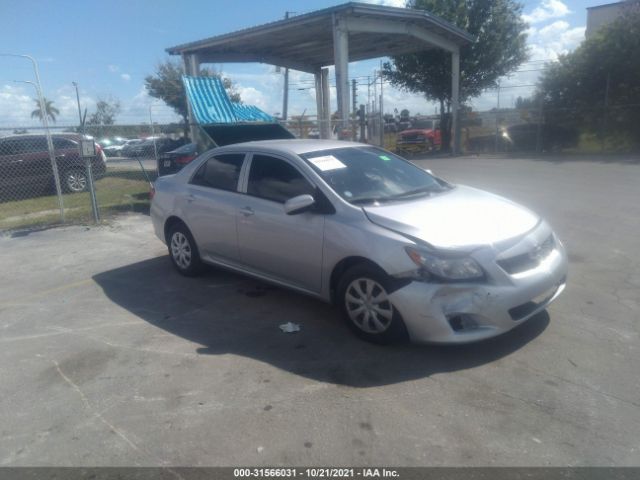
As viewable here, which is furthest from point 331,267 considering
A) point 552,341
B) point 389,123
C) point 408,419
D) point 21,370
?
point 389,123

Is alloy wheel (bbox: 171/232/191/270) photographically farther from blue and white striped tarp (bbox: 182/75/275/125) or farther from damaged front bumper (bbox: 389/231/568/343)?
blue and white striped tarp (bbox: 182/75/275/125)

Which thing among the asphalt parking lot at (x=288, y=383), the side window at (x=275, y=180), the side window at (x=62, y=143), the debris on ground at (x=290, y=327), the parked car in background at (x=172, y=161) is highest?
the side window at (x=62, y=143)

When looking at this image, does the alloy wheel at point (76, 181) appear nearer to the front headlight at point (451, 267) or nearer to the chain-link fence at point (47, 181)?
the chain-link fence at point (47, 181)

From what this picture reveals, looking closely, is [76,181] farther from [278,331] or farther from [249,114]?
[278,331]

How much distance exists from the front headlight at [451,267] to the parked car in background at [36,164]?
37.2 feet

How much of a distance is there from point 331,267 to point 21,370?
8.76 ft

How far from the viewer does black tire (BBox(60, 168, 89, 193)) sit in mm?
13886

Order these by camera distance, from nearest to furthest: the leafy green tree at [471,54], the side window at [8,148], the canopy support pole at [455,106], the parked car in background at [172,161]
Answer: the side window at [8,148] < the parked car in background at [172,161] < the canopy support pole at [455,106] < the leafy green tree at [471,54]

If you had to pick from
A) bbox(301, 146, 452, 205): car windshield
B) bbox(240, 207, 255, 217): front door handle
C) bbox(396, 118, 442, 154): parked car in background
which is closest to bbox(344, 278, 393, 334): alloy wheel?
bbox(301, 146, 452, 205): car windshield

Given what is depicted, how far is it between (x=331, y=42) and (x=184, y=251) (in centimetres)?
1443

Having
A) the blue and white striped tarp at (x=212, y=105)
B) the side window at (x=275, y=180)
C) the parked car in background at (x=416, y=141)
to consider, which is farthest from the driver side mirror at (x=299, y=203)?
the parked car in background at (x=416, y=141)

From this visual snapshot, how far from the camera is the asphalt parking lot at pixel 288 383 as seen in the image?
2973 mm

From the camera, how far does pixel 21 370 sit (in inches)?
163

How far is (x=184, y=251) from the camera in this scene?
6.21 m
